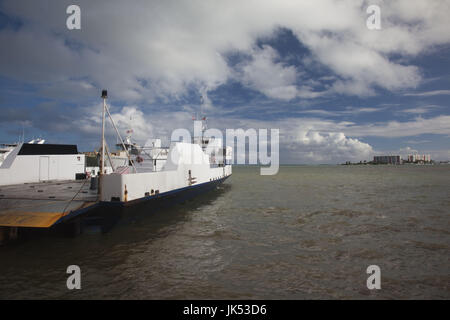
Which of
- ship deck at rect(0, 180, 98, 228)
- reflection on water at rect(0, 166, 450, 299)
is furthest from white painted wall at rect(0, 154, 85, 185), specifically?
reflection on water at rect(0, 166, 450, 299)

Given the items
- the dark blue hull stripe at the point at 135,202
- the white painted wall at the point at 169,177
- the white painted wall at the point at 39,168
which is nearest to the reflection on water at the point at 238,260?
the dark blue hull stripe at the point at 135,202

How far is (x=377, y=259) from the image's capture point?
25.9 ft

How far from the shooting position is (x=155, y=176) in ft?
41.3

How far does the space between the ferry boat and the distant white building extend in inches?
159

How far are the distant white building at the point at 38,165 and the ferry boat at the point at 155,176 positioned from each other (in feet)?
13.3

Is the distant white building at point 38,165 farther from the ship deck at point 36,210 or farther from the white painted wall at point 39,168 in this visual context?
the ship deck at point 36,210

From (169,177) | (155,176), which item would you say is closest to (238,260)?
(155,176)

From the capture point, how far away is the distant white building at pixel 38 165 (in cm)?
1645

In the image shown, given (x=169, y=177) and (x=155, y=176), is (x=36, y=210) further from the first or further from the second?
(x=169, y=177)

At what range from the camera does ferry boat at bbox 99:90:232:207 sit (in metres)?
10.1

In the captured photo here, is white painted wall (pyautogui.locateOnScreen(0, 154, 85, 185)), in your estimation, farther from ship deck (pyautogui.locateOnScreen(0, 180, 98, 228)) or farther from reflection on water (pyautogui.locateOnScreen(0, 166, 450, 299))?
reflection on water (pyautogui.locateOnScreen(0, 166, 450, 299))

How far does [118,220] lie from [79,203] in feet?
5.26

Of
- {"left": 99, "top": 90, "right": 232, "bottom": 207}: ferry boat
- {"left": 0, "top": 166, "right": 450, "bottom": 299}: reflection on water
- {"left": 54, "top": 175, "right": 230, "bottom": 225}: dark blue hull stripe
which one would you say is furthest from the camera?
{"left": 99, "top": 90, "right": 232, "bottom": 207}: ferry boat
